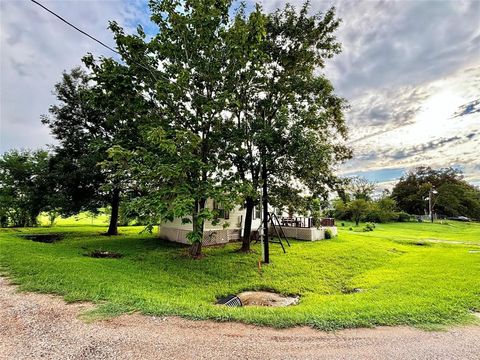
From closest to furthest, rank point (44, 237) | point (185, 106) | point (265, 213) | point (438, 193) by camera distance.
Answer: point (185, 106) < point (265, 213) < point (44, 237) < point (438, 193)

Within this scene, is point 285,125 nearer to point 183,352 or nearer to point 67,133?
point 183,352

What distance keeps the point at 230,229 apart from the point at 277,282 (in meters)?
8.05

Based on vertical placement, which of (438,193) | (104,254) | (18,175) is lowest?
(104,254)

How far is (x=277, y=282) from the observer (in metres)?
9.24

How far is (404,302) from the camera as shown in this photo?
595cm

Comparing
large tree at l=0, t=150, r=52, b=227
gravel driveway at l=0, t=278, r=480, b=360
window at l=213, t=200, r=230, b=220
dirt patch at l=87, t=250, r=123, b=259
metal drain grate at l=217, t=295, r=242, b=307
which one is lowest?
metal drain grate at l=217, t=295, r=242, b=307

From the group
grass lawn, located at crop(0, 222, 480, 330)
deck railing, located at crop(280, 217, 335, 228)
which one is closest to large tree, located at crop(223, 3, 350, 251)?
grass lawn, located at crop(0, 222, 480, 330)

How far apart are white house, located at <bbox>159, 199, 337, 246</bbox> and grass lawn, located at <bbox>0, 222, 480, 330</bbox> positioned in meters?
1.27

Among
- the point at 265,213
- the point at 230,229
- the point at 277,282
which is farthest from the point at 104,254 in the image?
the point at 277,282

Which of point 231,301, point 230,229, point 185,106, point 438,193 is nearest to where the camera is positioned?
point 231,301

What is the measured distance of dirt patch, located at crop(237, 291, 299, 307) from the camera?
7.28 meters

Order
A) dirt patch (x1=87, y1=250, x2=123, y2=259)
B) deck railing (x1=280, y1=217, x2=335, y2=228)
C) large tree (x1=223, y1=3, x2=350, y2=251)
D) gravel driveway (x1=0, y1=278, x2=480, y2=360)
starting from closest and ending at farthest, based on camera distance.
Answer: gravel driveway (x1=0, y1=278, x2=480, y2=360), large tree (x1=223, y1=3, x2=350, y2=251), dirt patch (x1=87, y1=250, x2=123, y2=259), deck railing (x1=280, y1=217, x2=335, y2=228)

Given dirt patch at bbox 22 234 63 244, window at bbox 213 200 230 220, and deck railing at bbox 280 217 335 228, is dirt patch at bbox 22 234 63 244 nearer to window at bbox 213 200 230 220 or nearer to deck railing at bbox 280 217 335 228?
window at bbox 213 200 230 220

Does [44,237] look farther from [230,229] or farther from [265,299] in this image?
[265,299]
